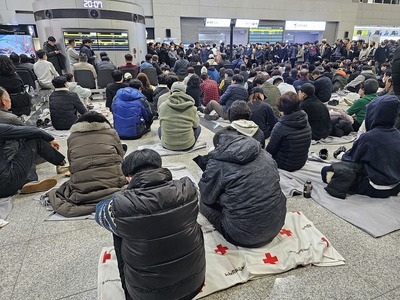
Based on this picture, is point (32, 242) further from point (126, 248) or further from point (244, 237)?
point (244, 237)

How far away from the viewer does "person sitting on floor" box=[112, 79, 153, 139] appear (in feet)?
15.5

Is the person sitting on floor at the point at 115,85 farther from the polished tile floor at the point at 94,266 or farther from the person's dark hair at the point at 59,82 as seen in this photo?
the polished tile floor at the point at 94,266

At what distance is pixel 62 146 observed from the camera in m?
4.69

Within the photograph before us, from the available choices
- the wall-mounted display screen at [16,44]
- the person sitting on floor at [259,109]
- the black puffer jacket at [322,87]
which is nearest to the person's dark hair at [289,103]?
the person sitting on floor at [259,109]

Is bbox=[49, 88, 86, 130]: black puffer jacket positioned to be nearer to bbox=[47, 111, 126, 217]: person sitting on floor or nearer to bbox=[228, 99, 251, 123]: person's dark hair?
bbox=[47, 111, 126, 217]: person sitting on floor

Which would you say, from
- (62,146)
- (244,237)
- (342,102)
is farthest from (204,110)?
(244,237)

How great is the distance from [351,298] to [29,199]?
10.5ft

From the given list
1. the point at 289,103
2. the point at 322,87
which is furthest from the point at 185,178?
the point at 322,87

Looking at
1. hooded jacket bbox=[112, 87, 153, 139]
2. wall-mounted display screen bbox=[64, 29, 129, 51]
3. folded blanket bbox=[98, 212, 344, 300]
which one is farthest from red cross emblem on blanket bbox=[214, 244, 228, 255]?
wall-mounted display screen bbox=[64, 29, 129, 51]

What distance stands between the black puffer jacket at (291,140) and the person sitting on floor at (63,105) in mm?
3500

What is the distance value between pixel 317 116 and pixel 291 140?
1.49 metres

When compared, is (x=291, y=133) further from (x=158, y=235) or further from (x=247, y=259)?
(x=158, y=235)

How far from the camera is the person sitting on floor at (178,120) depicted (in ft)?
13.6

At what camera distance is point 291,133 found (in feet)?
10.7
